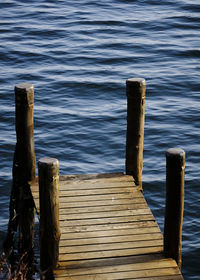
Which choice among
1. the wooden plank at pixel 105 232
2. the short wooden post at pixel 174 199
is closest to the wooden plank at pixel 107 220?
the wooden plank at pixel 105 232

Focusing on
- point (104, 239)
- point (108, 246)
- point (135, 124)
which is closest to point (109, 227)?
point (104, 239)

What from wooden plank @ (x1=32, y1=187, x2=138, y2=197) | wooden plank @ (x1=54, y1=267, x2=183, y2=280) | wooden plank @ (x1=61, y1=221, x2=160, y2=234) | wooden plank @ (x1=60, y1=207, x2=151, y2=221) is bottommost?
wooden plank @ (x1=54, y1=267, x2=183, y2=280)

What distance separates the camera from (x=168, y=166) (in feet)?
28.3

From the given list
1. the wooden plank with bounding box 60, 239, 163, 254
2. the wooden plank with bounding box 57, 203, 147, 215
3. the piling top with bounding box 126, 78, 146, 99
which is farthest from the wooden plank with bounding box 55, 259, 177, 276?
the piling top with bounding box 126, 78, 146, 99

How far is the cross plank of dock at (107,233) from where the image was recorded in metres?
8.59

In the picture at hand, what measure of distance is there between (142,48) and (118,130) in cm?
757

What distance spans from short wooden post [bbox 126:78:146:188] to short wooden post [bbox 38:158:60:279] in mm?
2659

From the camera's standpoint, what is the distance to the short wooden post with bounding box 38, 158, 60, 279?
27.9ft

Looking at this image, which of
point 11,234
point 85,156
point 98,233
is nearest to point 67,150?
point 85,156

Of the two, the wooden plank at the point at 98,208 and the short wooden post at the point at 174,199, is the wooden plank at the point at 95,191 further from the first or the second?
the short wooden post at the point at 174,199

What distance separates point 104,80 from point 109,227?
1225cm

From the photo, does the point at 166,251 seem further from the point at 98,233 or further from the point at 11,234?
the point at 11,234

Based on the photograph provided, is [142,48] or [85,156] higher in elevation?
[142,48]

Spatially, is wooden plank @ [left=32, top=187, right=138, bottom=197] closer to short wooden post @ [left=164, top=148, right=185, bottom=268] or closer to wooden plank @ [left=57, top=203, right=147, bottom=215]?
wooden plank @ [left=57, top=203, right=147, bottom=215]
